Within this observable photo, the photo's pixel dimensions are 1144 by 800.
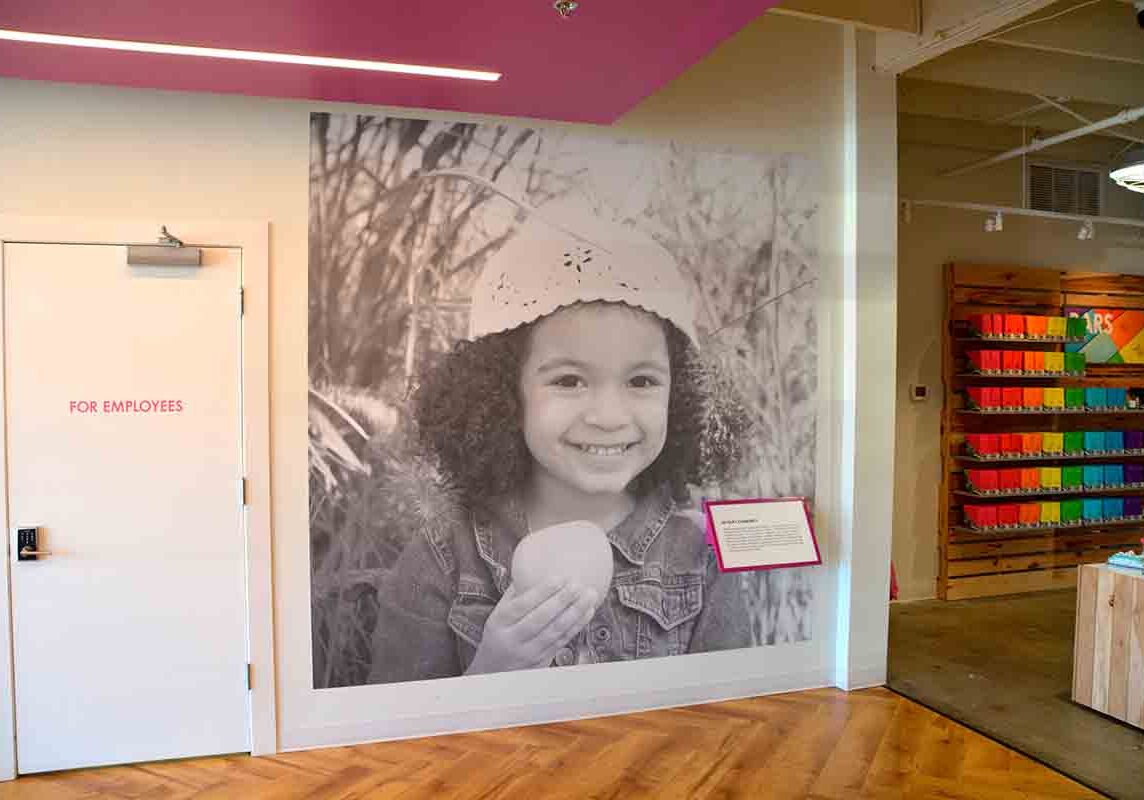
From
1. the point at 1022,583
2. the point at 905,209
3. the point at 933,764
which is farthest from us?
the point at 1022,583

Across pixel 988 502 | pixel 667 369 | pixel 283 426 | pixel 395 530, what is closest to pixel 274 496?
pixel 283 426

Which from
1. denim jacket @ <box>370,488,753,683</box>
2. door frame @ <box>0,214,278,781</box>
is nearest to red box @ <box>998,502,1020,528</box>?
denim jacket @ <box>370,488,753,683</box>

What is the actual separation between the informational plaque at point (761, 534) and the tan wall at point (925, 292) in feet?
8.28

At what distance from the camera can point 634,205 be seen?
14.6ft

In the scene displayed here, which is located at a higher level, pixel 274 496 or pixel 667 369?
pixel 667 369

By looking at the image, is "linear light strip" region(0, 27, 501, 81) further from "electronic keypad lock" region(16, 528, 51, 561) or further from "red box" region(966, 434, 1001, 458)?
"red box" region(966, 434, 1001, 458)

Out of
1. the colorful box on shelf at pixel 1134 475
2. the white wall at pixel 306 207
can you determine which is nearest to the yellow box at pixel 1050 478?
the colorful box on shelf at pixel 1134 475

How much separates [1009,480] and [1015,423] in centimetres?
65

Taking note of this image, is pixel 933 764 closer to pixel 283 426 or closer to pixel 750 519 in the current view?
pixel 750 519

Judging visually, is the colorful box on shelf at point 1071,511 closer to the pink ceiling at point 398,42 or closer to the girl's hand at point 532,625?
the girl's hand at point 532,625

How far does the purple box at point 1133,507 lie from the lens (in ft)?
23.8

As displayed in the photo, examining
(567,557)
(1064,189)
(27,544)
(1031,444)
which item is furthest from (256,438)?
(1064,189)

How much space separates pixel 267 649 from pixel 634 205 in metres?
2.96

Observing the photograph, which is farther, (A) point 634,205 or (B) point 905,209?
(B) point 905,209
